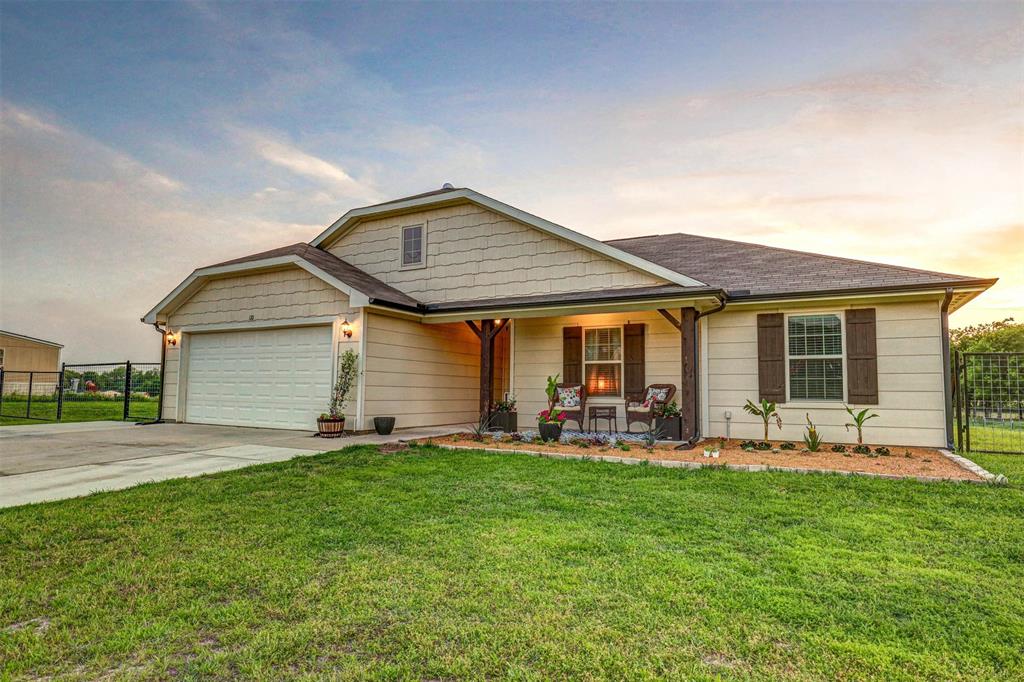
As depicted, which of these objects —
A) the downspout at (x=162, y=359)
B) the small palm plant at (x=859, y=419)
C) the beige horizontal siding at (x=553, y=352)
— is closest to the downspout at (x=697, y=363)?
the beige horizontal siding at (x=553, y=352)

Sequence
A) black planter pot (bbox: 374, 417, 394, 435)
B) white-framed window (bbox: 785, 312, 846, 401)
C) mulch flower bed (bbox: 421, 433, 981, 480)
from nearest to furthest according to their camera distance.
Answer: mulch flower bed (bbox: 421, 433, 981, 480)
white-framed window (bbox: 785, 312, 846, 401)
black planter pot (bbox: 374, 417, 394, 435)

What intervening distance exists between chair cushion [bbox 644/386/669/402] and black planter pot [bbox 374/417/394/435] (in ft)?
15.3

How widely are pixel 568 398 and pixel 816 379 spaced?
4274mm

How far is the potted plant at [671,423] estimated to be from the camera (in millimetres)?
8664

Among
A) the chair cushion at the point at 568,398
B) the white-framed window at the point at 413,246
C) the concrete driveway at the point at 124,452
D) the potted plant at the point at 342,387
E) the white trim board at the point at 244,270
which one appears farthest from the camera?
the white-framed window at the point at 413,246

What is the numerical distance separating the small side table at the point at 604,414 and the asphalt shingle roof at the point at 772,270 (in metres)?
2.98

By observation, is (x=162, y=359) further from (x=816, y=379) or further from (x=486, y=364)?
(x=816, y=379)

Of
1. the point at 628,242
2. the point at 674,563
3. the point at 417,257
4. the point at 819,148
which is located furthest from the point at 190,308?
the point at 819,148

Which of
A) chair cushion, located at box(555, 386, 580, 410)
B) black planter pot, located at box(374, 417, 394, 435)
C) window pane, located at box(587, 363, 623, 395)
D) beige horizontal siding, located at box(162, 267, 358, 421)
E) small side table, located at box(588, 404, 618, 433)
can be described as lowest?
black planter pot, located at box(374, 417, 394, 435)

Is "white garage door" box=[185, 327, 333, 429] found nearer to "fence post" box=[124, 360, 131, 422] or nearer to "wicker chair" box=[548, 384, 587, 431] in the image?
"fence post" box=[124, 360, 131, 422]

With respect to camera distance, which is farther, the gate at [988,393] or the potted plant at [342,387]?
the potted plant at [342,387]

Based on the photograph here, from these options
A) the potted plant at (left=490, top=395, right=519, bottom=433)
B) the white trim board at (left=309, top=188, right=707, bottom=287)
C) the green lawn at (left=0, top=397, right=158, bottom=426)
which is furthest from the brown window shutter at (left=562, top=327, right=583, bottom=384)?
the green lawn at (left=0, top=397, right=158, bottom=426)

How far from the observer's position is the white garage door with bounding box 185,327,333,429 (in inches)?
404

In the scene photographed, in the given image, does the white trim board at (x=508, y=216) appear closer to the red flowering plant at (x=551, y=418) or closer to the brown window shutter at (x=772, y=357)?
the brown window shutter at (x=772, y=357)
